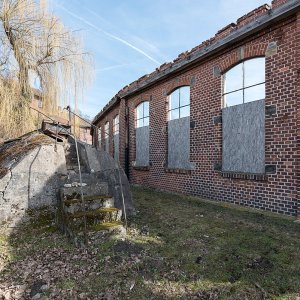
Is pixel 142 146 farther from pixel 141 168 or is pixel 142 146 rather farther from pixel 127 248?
pixel 127 248

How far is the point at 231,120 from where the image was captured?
271 inches

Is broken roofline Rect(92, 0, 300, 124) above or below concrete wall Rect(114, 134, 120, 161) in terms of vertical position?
above

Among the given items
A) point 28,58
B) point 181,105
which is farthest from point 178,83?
point 28,58

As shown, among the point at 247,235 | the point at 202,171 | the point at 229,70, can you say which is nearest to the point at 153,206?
the point at 202,171

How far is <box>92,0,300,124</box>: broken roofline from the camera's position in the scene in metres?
5.49

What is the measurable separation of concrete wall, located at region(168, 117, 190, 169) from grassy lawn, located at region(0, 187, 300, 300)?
11.9 feet

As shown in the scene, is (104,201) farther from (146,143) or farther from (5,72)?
(5,72)

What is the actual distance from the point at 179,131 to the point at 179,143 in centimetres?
43

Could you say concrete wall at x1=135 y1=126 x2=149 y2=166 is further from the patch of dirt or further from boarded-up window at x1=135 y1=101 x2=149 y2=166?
the patch of dirt

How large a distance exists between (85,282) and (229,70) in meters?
6.40

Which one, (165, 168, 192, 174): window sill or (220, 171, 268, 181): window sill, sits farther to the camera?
(165, 168, 192, 174): window sill

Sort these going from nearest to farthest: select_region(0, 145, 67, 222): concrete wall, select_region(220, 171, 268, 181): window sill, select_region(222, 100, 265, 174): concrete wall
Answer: select_region(0, 145, 67, 222): concrete wall, select_region(220, 171, 268, 181): window sill, select_region(222, 100, 265, 174): concrete wall

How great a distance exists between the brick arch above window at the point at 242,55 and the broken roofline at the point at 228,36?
11.2 inches

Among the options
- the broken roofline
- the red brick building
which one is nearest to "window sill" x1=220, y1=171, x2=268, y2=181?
the red brick building
